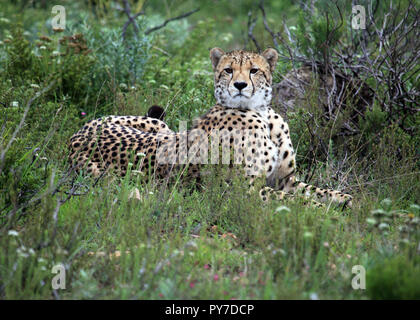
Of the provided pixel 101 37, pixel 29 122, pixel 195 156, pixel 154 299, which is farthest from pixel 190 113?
pixel 154 299

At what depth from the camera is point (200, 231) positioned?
364 cm

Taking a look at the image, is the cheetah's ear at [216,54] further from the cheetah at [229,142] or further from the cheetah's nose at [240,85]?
the cheetah's nose at [240,85]

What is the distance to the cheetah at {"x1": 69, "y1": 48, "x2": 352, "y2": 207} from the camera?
13.9ft

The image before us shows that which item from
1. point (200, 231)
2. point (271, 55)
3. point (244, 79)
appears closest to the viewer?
point (200, 231)

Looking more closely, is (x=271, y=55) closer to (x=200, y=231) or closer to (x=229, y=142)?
(x=229, y=142)

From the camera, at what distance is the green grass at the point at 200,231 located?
9.16 feet

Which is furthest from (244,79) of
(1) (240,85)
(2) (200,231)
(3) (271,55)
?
(2) (200,231)

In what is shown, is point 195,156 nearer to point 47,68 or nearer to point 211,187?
point 211,187

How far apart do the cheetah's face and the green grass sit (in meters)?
0.64

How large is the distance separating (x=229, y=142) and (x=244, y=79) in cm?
47

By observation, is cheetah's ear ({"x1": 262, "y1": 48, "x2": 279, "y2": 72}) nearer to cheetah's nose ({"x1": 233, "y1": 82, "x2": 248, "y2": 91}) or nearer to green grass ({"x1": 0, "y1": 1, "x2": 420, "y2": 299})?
cheetah's nose ({"x1": 233, "y1": 82, "x2": 248, "y2": 91})

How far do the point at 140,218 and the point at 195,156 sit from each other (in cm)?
108

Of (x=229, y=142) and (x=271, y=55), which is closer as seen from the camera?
(x=229, y=142)

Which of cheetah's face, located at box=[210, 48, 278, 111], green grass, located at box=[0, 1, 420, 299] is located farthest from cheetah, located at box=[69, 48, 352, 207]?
green grass, located at box=[0, 1, 420, 299]
